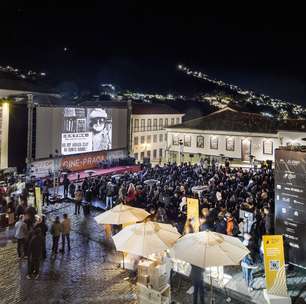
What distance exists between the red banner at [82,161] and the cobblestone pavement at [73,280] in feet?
63.9

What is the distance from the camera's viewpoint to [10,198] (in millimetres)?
17266

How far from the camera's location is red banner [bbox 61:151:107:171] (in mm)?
33062

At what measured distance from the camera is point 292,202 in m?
10.9

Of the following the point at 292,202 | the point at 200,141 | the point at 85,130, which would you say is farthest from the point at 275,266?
the point at 200,141

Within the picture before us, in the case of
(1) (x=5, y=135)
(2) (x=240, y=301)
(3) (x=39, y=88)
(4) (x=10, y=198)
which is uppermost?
(3) (x=39, y=88)

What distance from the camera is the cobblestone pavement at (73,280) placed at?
952 cm

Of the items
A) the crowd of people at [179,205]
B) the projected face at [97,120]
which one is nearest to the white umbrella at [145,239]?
the crowd of people at [179,205]

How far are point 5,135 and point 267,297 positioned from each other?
27298mm

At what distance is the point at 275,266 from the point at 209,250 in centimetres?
225

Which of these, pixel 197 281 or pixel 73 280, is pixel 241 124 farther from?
pixel 197 281

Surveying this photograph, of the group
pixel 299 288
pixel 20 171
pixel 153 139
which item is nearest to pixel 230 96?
pixel 153 139

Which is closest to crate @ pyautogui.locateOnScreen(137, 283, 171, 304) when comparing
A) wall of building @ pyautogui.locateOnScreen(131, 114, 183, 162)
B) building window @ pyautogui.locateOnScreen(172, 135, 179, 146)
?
building window @ pyautogui.locateOnScreen(172, 135, 179, 146)

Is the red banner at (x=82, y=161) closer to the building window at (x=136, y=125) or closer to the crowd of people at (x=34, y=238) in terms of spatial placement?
the building window at (x=136, y=125)

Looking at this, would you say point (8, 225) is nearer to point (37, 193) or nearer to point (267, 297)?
point (37, 193)
